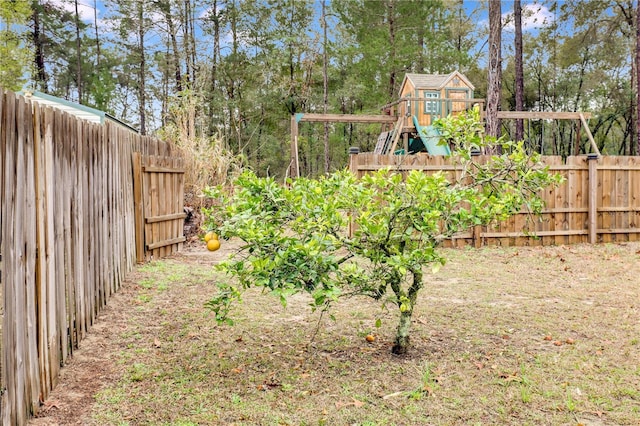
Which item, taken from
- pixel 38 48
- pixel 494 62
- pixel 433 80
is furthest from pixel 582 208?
pixel 38 48

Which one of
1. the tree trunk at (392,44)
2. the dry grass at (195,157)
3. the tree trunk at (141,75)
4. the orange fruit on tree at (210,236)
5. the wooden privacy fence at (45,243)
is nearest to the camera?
the wooden privacy fence at (45,243)

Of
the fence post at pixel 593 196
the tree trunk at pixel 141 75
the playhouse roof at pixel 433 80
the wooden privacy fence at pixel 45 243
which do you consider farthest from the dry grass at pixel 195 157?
the tree trunk at pixel 141 75

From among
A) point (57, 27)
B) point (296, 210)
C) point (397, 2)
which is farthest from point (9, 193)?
point (57, 27)

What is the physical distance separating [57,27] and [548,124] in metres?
27.9

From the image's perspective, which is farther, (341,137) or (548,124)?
(548,124)

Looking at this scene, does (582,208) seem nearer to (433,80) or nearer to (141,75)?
(433,80)

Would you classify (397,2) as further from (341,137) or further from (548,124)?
(548,124)

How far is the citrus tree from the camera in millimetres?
3240

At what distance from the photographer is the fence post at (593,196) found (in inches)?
394

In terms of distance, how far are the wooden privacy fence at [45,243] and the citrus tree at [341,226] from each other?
1.00 meters

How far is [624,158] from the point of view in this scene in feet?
33.8

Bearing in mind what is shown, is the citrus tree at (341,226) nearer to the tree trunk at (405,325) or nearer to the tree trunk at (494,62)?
the tree trunk at (405,325)

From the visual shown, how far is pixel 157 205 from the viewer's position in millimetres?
8398

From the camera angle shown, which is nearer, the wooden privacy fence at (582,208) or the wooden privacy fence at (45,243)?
the wooden privacy fence at (45,243)
